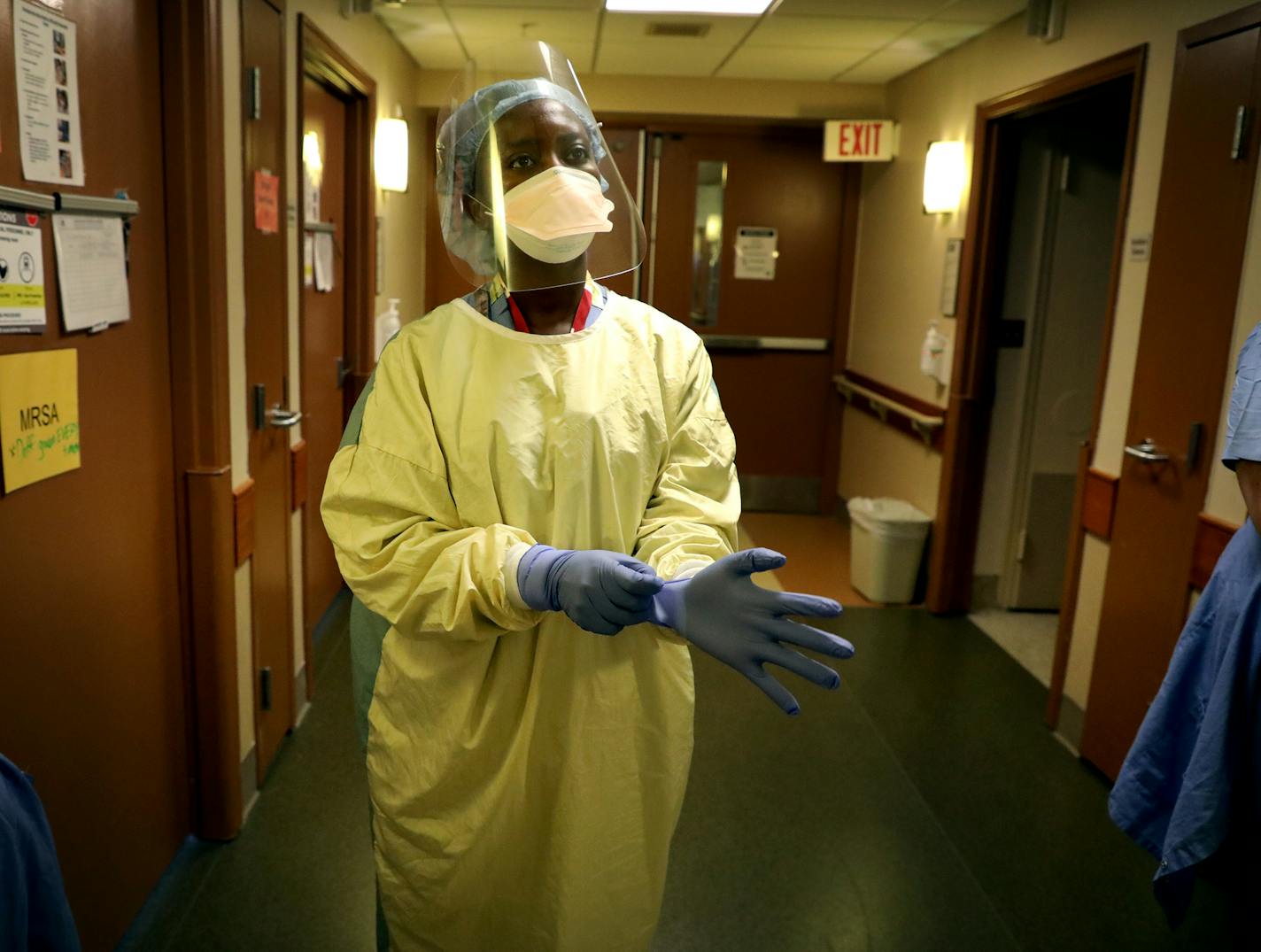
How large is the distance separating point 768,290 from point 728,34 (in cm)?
170

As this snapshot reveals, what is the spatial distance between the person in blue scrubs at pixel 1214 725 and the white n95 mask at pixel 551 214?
41.7 inches

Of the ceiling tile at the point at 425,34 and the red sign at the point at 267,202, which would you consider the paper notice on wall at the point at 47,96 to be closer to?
the red sign at the point at 267,202

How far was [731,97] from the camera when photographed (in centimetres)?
504

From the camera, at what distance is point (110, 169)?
171cm

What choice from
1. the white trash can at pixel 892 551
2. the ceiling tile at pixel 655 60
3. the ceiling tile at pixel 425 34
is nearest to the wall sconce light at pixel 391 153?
the ceiling tile at pixel 425 34

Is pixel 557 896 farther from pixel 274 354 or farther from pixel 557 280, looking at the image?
pixel 274 354

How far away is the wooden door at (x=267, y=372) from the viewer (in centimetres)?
225

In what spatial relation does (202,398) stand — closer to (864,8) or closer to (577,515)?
(577,515)

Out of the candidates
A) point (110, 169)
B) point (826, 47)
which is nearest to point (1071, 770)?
point (110, 169)

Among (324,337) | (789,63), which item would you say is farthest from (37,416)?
(789,63)

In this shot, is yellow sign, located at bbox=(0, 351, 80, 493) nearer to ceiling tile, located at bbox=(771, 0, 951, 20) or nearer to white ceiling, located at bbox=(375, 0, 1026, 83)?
white ceiling, located at bbox=(375, 0, 1026, 83)

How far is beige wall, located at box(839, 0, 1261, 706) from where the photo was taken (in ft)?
8.64

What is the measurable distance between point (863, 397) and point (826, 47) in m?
1.74

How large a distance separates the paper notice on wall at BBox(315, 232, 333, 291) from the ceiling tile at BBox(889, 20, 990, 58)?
7.75ft
